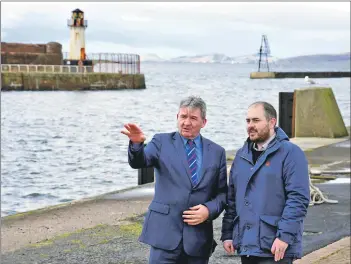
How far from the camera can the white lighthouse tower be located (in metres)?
84.1

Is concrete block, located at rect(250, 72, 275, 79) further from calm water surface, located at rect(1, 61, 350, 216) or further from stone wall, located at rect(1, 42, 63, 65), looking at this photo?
calm water surface, located at rect(1, 61, 350, 216)

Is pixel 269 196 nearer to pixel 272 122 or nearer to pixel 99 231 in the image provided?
pixel 272 122

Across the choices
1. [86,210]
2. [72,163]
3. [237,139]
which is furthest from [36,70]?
[86,210]

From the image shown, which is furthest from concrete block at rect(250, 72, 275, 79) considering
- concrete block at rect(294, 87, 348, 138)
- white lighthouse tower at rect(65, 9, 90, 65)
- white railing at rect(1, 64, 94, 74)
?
concrete block at rect(294, 87, 348, 138)

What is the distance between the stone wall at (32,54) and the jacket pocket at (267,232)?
82633 mm

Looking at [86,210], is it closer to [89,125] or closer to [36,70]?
[89,125]

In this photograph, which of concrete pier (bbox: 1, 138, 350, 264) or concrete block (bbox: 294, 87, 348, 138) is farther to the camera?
concrete block (bbox: 294, 87, 348, 138)

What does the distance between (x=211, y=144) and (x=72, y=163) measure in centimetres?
2112

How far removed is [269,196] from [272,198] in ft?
0.07

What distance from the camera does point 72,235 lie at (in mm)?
8594

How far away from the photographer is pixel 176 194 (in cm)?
498

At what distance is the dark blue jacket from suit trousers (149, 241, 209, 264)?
13.2 inches

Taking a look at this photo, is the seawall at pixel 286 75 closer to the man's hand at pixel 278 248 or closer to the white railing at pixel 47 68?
the white railing at pixel 47 68

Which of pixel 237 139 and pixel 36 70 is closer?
pixel 237 139
